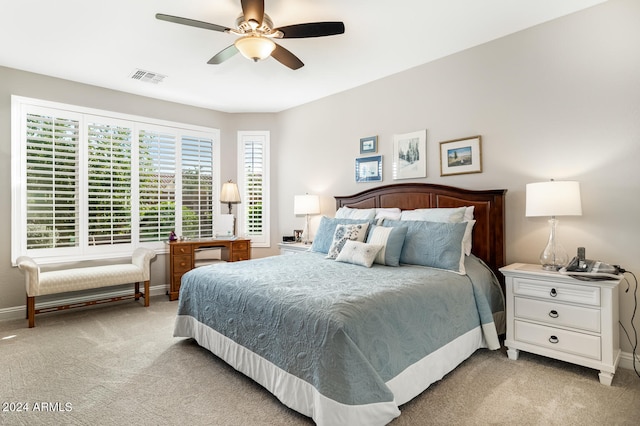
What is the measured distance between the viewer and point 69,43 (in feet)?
10.5

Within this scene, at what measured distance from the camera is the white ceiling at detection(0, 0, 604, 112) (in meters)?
2.63

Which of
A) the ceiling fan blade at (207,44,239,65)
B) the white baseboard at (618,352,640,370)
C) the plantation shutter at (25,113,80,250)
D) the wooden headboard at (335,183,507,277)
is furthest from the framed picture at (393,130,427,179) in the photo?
the plantation shutter at (25,113,80,250)

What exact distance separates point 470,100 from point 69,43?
12.8 ft

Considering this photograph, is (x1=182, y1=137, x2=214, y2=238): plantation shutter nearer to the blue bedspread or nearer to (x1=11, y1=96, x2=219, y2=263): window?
(x1=11, y1=96, x2=219, y2=263): window

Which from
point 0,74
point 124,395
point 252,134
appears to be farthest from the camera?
point 252,134

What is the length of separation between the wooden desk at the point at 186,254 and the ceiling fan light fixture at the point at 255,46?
2.89m

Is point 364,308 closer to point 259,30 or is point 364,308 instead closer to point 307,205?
point 259,30

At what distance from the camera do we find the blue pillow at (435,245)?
270 cm

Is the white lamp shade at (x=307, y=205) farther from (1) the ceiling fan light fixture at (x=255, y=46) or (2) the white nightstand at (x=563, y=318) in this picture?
(2) the white nightstand at (x=563, y=318)

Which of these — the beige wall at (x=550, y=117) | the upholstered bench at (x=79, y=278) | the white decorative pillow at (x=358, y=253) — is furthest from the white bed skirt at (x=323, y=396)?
the upholstered bench at (x=79, y=278)

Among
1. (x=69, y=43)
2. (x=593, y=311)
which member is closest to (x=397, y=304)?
(x=593, y=311)

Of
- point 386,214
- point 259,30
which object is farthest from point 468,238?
point 259,30

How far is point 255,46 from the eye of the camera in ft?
8.13

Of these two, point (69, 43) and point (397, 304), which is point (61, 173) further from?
point (397, 304)
